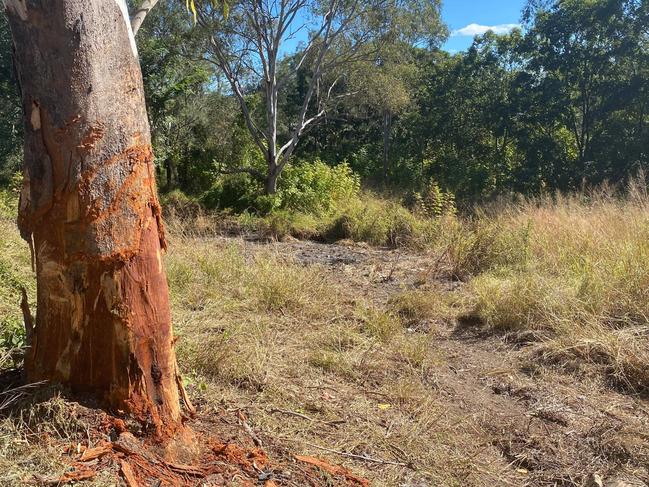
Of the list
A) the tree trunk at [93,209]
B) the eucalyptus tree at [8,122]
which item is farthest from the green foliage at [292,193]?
the tree trunk at [93,209]

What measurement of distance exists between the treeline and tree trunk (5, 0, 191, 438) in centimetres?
1405

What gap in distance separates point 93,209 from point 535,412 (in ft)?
10.9

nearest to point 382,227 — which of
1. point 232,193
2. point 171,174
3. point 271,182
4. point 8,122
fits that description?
point 271,182

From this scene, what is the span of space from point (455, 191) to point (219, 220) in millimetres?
8875

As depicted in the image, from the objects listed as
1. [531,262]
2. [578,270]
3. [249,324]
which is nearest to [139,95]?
[249,324]

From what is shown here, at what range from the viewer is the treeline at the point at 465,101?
17.1 m

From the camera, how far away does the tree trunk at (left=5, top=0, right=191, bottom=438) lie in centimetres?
243

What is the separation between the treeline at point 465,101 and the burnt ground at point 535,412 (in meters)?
12.0

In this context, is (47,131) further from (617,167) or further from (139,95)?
(617,167)

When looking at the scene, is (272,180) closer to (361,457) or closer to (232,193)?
(232,193)

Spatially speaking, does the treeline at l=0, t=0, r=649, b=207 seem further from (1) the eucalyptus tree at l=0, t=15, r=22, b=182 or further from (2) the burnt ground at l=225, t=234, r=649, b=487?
(2) the burnt ground at l=225, t=234, r=649, b=487

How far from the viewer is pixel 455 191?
2030 centimetres

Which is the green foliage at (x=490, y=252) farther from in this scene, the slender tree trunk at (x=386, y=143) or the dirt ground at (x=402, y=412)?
the slender tree trunk at (x=386, y=143)

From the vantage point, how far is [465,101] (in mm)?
22359
